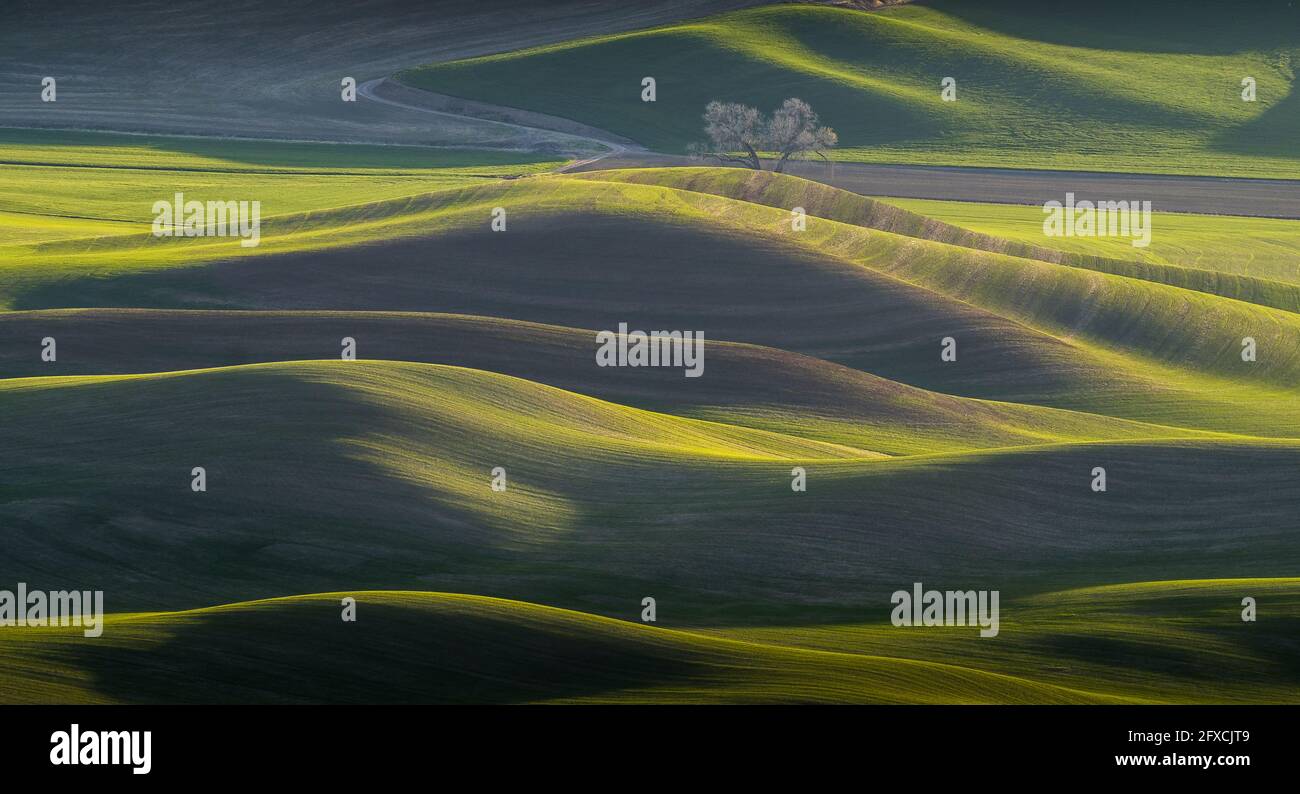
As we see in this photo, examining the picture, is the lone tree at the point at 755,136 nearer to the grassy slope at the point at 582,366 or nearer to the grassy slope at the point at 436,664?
the grassy slope at the point at 582,366

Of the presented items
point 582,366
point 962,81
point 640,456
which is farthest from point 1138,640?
point 962,81

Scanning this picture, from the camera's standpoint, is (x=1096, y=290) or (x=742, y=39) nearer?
(x=1096, y=290)

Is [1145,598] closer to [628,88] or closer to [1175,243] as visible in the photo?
[1175,243]

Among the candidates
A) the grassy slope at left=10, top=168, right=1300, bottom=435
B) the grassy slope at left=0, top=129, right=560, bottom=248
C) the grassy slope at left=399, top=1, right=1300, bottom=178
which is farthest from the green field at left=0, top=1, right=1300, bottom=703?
the grassy slope at left=399, top=1, right=1300, bottom=178

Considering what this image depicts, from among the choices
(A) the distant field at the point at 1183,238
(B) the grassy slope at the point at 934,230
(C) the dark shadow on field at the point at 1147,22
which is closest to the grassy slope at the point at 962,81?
(C) the dark shadow on field at the point at 1147,22
